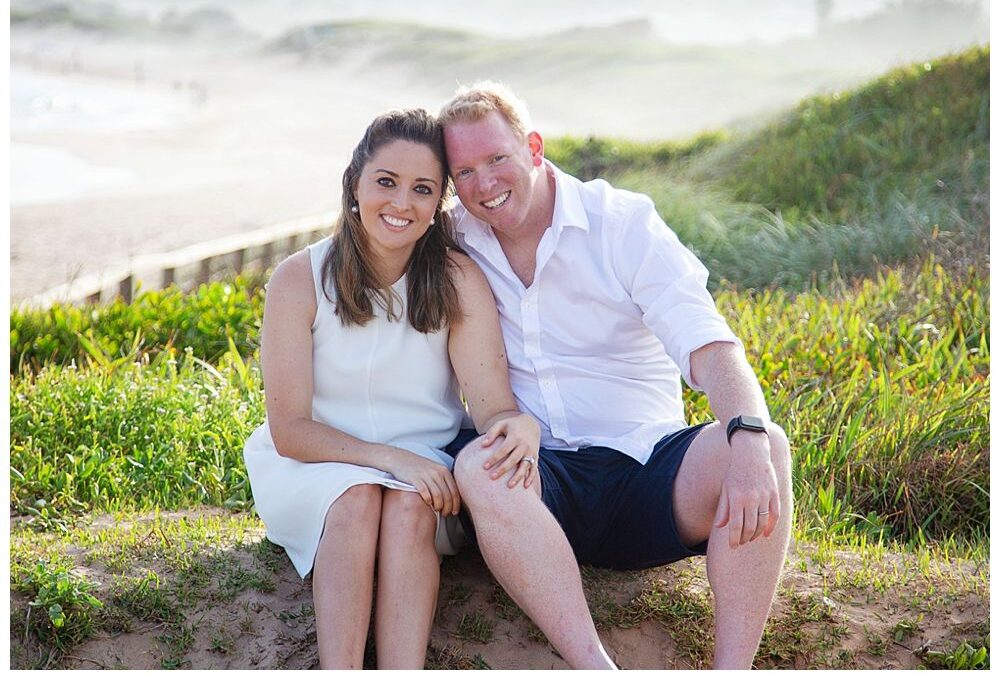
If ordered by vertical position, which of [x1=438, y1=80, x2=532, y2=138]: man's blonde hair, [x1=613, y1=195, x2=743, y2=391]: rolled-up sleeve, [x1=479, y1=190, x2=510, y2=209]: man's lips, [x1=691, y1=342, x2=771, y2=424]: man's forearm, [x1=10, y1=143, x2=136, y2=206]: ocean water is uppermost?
[x1=438, y1=80, x2=532, y2=138]: man's blonde hair

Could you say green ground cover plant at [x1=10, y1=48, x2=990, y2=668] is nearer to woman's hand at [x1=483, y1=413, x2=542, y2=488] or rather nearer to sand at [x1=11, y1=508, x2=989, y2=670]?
sand at [x1=11, y1=508, x2=989, y2=670]

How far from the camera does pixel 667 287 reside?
10.0 ft

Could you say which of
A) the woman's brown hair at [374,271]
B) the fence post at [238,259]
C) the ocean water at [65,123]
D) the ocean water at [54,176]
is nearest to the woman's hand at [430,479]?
the woman's brown hair at [374,271]

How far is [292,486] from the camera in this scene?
2.91 metres

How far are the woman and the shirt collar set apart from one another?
84 mm

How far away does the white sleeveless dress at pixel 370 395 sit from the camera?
9.87 ft

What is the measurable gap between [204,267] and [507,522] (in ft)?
19.7

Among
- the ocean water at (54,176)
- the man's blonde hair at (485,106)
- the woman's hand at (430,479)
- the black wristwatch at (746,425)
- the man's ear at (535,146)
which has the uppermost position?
the man's blonde hair at (485,106)

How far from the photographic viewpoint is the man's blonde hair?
10.1 ft

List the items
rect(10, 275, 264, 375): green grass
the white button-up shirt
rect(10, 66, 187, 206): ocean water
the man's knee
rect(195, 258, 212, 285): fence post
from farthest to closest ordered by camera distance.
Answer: rect(10, 66, 187, 206): ocean water
rect(195, 258, 212, 285): fence post
rect(10, 275, 264, 375): green grass
the white button-up shirt
the man's knee

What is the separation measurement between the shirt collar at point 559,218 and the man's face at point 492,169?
81 mm

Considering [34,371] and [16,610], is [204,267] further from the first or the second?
[16,610]

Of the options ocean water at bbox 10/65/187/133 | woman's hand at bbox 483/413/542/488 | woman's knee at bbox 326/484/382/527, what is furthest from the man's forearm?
ocean water at bbox 10/65/187/133

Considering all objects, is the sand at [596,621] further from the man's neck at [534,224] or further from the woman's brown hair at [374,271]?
the man's neck at [534,224]
